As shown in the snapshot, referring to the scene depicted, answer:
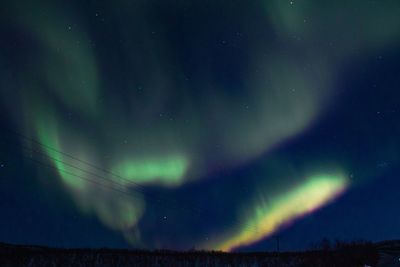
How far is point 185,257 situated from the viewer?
1941 inches

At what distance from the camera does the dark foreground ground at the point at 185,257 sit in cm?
4347

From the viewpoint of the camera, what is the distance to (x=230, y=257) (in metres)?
49.4

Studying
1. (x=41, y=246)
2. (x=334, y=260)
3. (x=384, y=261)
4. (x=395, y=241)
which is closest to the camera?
(x=384, y=261)

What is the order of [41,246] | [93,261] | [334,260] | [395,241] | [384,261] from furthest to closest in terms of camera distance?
[395,241] < [41,246] < [93,261] < [334,260] < [384,261]

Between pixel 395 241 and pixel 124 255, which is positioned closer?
pixel 124 255

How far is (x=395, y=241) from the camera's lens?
5662cm

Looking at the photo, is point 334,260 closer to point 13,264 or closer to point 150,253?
point 150,253

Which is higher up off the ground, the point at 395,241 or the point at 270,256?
the point at 395,241

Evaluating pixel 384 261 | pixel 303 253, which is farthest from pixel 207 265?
pixel 384 261

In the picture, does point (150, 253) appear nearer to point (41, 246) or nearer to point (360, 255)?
point (41, 246)

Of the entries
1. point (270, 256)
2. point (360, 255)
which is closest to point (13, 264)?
point (270, 256)

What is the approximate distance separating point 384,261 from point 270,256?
12639 millimetres

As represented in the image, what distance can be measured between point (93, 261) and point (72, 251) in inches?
108

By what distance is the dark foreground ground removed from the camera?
43.5 m
